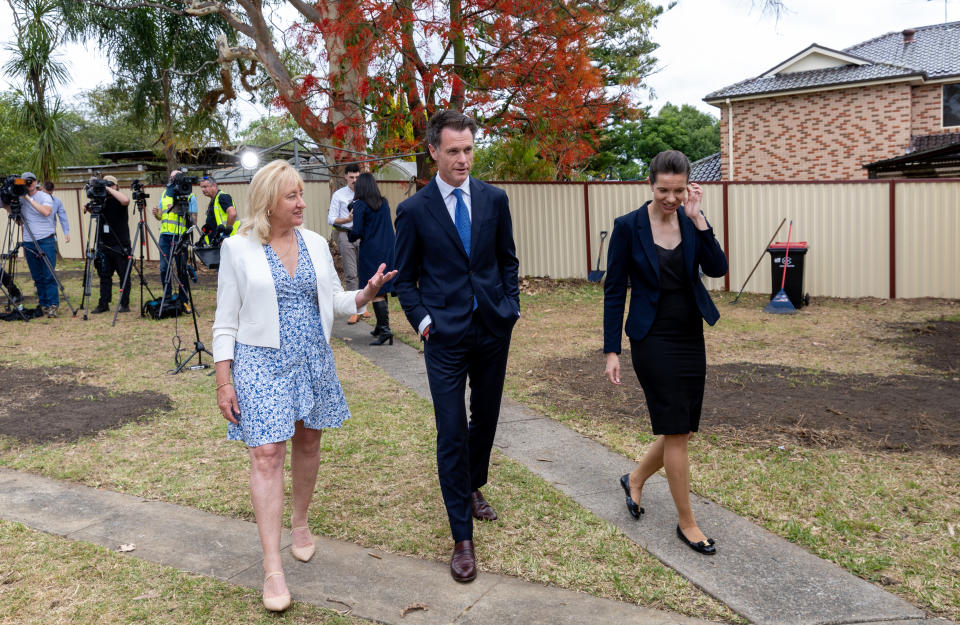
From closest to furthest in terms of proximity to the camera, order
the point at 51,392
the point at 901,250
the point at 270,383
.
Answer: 1. the point at 270,383
2. the point at 51,392
3. the point at 901,250

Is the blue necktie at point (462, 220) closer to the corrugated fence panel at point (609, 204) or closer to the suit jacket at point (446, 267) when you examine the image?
the suit jacket at point (446, 267)

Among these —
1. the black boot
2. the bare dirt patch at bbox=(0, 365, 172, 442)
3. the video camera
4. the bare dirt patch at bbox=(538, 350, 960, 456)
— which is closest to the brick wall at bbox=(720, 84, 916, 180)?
the bare dirt patch at bbox=(538, 350, 960, 456)

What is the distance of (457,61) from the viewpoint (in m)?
13.7

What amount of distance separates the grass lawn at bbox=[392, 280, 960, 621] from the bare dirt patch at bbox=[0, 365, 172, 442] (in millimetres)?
3307

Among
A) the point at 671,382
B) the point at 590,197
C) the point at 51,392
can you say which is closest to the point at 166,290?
the point at 51,392

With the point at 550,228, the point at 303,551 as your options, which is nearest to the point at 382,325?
the point at 303,551

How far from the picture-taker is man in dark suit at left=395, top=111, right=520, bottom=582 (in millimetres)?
3625

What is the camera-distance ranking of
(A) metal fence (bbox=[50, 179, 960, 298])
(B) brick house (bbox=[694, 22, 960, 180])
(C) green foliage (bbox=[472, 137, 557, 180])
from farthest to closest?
1. (B) brick house (bbox=[694, 22, 960, 180])
2. (C) green foliage (bbox=[472, 137, 557, 180])
3. (A) metal fence (bbox=[50, 179, 960, 298])

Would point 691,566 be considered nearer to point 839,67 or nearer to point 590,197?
point 590,197

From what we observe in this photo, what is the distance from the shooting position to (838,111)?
24312mm

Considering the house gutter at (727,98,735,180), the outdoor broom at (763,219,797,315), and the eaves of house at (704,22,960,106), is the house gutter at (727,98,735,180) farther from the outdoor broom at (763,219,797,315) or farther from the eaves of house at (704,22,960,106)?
the outdoor broom at (763,219,797,315)

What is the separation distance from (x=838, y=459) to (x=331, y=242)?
1350cm

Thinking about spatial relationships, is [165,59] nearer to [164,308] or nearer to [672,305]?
[164,308]

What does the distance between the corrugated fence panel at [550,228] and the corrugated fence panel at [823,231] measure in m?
2.88
